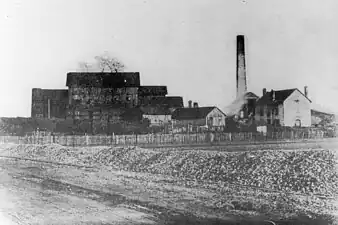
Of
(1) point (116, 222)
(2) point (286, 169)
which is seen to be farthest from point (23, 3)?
(2) point (286, 169)

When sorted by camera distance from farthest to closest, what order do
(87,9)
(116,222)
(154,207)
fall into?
(87,9) < (154,207) < (116,222)

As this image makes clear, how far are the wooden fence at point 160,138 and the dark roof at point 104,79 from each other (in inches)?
14.3

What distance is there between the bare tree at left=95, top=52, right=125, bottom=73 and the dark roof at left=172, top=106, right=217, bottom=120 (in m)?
0.50

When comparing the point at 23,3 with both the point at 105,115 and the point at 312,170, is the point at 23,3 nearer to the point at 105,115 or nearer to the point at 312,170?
the point at 105,115

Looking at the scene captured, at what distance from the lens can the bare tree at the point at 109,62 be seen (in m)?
2.48

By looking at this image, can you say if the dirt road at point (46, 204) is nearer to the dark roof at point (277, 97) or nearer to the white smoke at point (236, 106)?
the white smoke at point (236, 106)

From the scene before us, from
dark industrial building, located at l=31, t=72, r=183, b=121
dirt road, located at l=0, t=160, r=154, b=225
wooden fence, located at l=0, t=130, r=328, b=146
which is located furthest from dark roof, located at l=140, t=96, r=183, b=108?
dirt road, located at l=0, t=160, r=154, b=225

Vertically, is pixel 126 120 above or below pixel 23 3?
below

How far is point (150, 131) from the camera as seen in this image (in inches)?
102

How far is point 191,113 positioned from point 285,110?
2.30 ft

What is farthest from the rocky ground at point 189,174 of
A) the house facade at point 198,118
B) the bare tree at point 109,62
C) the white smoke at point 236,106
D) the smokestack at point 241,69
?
the bare tree at point 109,62

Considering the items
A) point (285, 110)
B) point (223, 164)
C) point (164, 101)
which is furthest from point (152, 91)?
point (285, 110)

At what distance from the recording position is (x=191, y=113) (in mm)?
2549

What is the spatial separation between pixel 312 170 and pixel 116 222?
144cm
